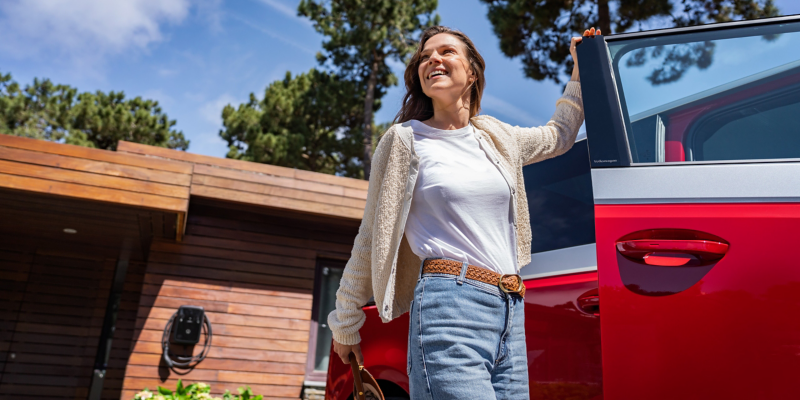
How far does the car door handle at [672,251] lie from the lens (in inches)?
51.9

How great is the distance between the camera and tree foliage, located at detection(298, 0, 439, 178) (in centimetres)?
1870

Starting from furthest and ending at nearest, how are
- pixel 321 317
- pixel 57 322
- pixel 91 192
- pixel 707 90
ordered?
pixel 57 322, pixel 321 317, pixel 91 192, pixel 707 90

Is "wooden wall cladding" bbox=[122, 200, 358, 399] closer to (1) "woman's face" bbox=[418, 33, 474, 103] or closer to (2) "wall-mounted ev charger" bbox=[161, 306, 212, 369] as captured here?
(2) "wall-mounted ev charger" bbox=[161, 306, 212, 369]

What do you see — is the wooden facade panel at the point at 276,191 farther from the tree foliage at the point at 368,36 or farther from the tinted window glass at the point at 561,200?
the tree foliage at the point at 368,36

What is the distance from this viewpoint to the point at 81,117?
75.8ft

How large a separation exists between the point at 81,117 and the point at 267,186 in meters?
20.0

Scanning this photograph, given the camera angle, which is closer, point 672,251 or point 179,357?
point 672,251

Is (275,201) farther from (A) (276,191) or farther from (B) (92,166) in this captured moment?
(B) (92,166)

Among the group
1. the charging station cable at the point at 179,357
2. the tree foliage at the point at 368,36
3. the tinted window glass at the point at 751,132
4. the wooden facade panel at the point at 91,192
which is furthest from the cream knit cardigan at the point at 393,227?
the tree foliage at the point at 368,36

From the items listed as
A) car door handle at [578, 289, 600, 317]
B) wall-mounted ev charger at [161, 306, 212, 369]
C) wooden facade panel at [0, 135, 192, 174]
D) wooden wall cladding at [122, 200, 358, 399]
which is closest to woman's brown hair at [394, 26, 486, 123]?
car door handle at [578, 289, 600, 317]

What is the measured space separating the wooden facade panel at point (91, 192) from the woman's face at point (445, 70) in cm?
460

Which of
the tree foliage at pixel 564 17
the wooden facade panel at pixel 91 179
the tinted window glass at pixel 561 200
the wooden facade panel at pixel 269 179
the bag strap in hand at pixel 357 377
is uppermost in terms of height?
the tree foliage at pixel 564 17

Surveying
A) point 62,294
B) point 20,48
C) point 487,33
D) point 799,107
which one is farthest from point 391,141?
point 20,48

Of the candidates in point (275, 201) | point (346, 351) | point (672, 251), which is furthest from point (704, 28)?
point (275, 201)
